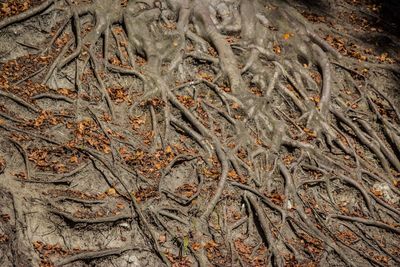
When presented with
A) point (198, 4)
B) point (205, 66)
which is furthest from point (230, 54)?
point (198, 4)

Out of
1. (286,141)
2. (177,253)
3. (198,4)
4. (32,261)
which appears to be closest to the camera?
(32,261)

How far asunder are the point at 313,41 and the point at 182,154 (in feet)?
13.1

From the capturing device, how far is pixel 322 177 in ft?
23.9

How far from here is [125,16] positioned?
8.16m

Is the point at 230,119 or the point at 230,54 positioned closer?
the point at 230,119

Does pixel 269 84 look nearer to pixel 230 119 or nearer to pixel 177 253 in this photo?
pixel 230 119

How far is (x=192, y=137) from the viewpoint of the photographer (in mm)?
7227

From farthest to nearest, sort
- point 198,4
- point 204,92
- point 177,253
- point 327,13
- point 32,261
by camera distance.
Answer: point 327,13
point 198,4
point 204,92
point 177,253
point 32,261

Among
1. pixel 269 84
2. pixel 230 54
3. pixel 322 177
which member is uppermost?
pixel 230 54

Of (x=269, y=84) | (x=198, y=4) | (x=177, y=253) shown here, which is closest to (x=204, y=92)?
(x=269, y=84)

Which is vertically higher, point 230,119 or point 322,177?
point 230,119

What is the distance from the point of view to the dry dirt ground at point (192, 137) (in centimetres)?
589

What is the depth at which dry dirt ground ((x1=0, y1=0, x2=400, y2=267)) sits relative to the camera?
5887 mm

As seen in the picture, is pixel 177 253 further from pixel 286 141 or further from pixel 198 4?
pixel 198 4
